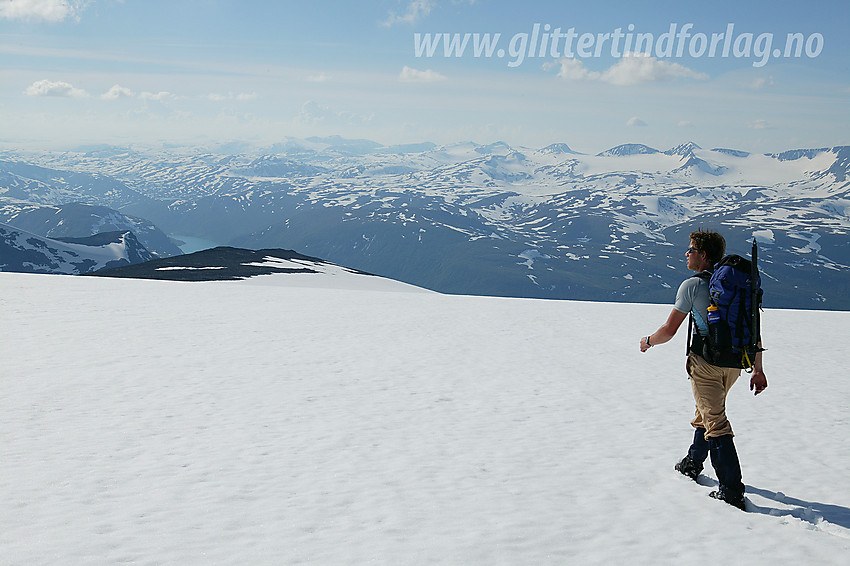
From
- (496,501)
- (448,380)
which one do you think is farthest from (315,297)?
(496,501)

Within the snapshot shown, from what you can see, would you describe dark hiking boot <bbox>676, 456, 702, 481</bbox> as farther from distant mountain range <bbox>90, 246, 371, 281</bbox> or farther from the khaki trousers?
distant mountain range <bbox>90, 246, 371, 281</bbox>

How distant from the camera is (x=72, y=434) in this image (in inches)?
350

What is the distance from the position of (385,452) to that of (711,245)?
207 inches

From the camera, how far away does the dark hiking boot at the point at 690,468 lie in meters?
7.81

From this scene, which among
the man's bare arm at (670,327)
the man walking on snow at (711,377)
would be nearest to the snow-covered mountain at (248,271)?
the man's bare arm at (670,327)

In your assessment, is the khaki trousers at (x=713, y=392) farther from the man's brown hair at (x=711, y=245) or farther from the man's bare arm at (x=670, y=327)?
the man's brown hair at (x=711, y=245)

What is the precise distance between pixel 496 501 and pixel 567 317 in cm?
1985

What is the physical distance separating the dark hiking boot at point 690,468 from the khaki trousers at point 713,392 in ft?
2.57

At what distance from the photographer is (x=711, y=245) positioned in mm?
7230

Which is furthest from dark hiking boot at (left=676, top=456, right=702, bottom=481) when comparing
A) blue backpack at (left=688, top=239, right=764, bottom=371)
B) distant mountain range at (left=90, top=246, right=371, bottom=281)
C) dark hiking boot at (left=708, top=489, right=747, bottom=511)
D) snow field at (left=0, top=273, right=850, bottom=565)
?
distant mountain range at (left=90, top=246, right=371, bottom=281)

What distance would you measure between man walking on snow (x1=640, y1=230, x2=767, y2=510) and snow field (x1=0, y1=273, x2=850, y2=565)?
0.41m

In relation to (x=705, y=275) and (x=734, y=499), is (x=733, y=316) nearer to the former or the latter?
(x=705, y=275)

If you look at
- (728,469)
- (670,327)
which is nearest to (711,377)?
(670,327)

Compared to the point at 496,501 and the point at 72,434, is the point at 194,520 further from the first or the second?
the point at 72,434
